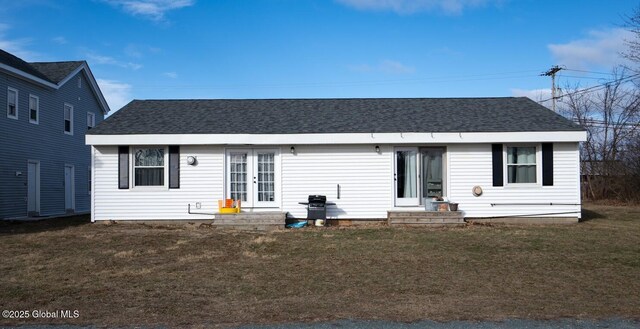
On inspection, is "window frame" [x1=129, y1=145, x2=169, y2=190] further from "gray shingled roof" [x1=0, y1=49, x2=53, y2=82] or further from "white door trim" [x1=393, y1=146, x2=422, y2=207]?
"gray shingled roof" [x1=0, y1=49, x2=53, y2=82]

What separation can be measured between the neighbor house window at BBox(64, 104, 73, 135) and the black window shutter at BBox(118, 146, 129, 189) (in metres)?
8.77

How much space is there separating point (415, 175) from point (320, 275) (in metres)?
7.73

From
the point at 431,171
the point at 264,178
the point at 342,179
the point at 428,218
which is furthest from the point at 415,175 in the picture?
the point at 264,178

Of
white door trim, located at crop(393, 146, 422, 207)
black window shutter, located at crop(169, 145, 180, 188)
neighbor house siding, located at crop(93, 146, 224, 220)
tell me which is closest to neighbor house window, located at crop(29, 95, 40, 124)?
neighbor house siding, located at crop(93, 146, 224, 220)

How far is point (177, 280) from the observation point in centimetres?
845

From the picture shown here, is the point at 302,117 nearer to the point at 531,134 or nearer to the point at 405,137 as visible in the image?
the point at 405,137

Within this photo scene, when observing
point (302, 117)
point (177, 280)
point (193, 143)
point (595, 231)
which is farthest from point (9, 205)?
point (595, 231)

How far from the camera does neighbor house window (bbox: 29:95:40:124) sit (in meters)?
20.4

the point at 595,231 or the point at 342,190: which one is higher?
the point at 342,190

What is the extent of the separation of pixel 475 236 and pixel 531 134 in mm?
4151

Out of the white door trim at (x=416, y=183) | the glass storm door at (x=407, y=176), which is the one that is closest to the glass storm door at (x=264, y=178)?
the white door trim at (x=416, y=183)

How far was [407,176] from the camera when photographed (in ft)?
52.0

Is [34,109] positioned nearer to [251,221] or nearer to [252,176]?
[252,176]

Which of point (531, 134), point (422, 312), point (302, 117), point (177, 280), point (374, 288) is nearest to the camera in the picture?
point (422, 312)
